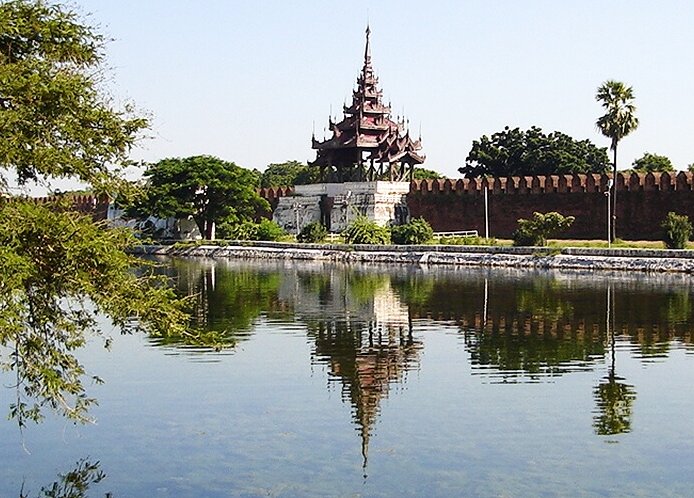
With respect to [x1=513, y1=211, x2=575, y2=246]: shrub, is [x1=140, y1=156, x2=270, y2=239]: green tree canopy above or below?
above

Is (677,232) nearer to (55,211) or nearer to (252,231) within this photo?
(252,231)

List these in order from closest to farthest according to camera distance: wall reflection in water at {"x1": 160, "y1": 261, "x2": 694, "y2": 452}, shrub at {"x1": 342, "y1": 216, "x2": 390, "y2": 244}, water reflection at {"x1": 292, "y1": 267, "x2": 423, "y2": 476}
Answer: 1. water reflection at {"x1": 292, "y1": 267, "x2": 423, "y2": 476}
2. wall reflection in water at {"x1": 160, "y1": 261, "x2": 694, "y2": 452}
3. shrub at {"x1": 342, "y1": 216, "x2": 390, "y2": 244}

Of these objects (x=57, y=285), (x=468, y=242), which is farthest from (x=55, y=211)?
(x=468, y=242)

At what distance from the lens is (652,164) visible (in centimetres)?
5700

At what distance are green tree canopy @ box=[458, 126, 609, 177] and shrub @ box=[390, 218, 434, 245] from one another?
15913 mm

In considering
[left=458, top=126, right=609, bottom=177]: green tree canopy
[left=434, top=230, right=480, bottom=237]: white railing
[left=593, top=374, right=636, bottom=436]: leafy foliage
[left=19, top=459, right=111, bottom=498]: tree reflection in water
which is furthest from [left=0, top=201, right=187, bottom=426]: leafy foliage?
[left=458, top=126, right=609, bottom=177]: green tree canopy

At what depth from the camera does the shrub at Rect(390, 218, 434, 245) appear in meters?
38.0

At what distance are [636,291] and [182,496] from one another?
1743 centimetres

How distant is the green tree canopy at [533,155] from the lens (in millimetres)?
52750

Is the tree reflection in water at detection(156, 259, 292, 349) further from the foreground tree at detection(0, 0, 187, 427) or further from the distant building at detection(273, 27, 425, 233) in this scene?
the distant building at detection(273, 27, 425, 233)

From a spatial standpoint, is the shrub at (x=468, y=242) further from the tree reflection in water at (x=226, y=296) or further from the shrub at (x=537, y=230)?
the tree reflection in water at (x=226, y=296)

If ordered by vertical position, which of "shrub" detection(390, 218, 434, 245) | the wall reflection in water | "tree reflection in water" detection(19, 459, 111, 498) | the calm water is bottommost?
"tree reflection in water" detection(19, 459, 111, 498)

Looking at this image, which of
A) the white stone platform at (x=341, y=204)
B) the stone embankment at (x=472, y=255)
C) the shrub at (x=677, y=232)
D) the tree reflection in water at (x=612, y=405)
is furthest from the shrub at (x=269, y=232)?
the tree reflection in water at (x=612, y=405)

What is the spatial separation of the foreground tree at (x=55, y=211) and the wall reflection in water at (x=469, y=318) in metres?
1.56
